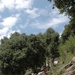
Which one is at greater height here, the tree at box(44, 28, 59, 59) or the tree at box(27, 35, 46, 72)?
the tree at box(44, 28, 59, 59)

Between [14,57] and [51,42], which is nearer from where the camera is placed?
[14,57]

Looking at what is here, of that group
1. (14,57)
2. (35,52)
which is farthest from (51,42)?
(14,57)

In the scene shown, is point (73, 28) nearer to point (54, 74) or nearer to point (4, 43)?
point (54, 74)

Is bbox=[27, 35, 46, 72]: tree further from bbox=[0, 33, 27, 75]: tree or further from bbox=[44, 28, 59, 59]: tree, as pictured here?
bbox=[44, 28, 59, 59]: tree

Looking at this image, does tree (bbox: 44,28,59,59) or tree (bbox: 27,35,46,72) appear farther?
tree (bbox: 44,28,59,59)

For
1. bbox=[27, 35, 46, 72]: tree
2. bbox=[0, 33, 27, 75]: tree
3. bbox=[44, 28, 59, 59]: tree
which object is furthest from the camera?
bbox=[44, 28, 59, 59]: tree

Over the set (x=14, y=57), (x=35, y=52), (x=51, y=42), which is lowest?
(x=14, y=57)

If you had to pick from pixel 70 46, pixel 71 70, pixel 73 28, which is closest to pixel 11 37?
pixel 70 46

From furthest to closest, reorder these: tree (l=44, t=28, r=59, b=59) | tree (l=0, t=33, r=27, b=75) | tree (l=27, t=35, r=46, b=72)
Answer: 1. tree (l=44, t=28, r=59, b=59)
2. tree (l=27, t=35, r=46, b=72)
3. tree (l=0, t=33, r=27, b=75)

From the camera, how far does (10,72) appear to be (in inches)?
2453

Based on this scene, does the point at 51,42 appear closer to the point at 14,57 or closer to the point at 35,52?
the point at 35,52

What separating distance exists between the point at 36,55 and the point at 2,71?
9037mm

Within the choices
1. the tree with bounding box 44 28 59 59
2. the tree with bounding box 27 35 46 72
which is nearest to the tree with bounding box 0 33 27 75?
the tree with bounding box 27 35 46 72

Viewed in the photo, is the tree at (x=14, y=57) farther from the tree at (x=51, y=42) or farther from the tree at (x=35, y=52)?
the tree at (x=51, y=42)
